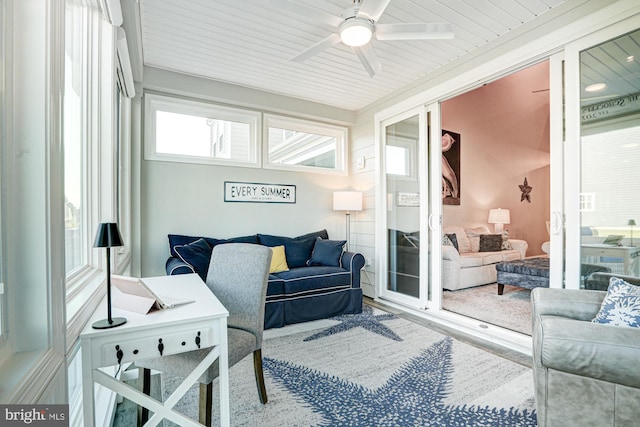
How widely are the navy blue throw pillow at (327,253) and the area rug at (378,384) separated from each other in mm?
996

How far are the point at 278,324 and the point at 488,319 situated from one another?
2196 mm

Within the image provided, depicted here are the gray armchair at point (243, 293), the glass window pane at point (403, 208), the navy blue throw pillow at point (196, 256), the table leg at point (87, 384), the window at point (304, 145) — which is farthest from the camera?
the window at point (304, 145)

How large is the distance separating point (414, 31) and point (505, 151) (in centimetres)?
505

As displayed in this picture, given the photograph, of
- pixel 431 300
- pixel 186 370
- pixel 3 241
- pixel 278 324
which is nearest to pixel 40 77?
pixel 3 241

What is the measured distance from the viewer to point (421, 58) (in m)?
3.17

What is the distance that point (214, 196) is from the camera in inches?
148

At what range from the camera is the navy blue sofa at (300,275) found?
10.2 feet

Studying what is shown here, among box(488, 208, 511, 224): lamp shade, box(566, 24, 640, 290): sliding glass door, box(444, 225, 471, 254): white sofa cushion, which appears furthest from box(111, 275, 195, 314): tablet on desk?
box(488, 208, 511, 224): lamp shade

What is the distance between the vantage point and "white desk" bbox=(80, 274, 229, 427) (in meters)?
1.07

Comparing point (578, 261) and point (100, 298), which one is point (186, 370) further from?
point (578, 261)

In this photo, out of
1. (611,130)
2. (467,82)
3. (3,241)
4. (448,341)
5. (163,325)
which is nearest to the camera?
(3,241)

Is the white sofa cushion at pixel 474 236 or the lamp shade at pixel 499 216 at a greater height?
the lamp shade at pixel 499 216

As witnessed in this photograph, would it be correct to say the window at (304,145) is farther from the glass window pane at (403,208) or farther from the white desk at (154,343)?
the white desk at (154,343)

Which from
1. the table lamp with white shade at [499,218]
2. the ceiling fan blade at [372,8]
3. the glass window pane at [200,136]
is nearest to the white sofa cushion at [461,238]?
the table lamp with white shade at [499,218]
